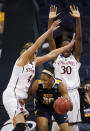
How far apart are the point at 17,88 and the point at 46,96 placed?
0.71 meters

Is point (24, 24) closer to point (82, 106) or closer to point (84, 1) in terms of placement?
point (82, 106)

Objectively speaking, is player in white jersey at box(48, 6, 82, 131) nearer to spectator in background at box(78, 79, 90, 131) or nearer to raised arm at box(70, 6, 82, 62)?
raised arm at box(70, 6, 82, 62)

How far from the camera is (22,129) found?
4.28 metres

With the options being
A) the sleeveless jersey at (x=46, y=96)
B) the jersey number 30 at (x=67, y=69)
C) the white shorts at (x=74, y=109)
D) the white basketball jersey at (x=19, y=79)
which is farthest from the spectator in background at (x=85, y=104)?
the white basketball jersey at (x=19, y=79)

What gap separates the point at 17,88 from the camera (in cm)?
456

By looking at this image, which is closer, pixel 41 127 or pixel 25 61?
pixel 25 61

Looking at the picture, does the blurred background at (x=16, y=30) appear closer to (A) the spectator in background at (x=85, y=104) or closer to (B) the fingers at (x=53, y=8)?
(B) the fingers at (x=53, y=8)

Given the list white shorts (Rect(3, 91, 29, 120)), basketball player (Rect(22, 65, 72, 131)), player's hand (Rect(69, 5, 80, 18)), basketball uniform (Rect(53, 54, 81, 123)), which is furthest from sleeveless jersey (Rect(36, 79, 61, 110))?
player's hand (Rect(69, 5, 80, 18))

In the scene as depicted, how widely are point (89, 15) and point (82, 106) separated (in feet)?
19.7

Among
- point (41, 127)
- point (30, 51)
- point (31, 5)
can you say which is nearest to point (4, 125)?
point (41, 127)

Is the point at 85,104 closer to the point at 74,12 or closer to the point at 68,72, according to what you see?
the point at 68,72

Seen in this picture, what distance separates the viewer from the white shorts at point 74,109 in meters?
5.64

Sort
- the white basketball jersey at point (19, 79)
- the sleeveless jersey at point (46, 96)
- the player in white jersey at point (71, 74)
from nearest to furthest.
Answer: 1. the white basketball jersey at point (19, 79)
2. the sleeveless jersey at point (46, 96)
3. the player in white jersey at point (71, 74)

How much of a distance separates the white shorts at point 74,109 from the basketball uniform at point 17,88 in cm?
130
